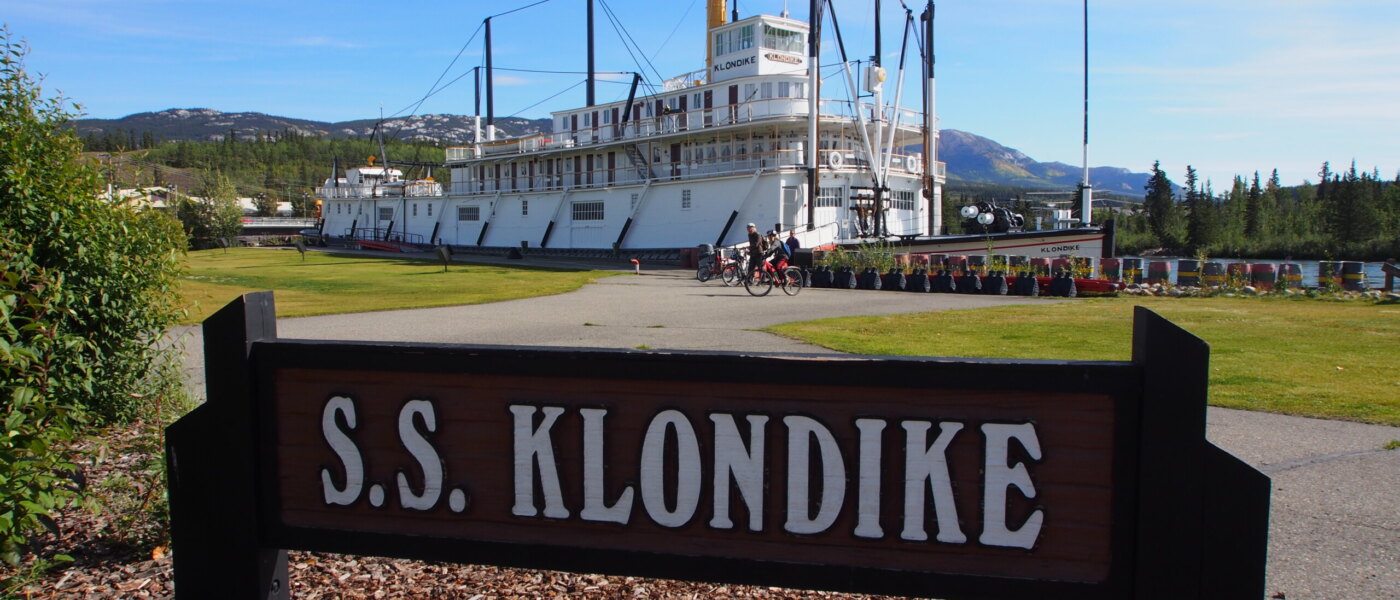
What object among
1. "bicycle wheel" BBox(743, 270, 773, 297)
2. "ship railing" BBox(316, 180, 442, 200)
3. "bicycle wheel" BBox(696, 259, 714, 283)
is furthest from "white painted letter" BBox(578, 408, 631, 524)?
"ship railing" BBox(316, 180, 442, 200)

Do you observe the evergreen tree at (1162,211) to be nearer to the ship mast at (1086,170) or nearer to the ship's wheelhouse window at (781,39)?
the ship mast at (1086,170)

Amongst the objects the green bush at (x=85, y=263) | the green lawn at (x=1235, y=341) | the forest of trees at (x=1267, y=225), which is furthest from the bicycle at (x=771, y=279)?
the forest of trees at (x=1267, y=225)

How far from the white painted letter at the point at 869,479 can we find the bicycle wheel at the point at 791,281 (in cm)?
1738

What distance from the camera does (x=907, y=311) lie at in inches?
602

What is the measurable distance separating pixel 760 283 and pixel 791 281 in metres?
0.75

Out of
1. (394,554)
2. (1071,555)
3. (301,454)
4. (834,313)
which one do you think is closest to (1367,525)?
(1071,555)

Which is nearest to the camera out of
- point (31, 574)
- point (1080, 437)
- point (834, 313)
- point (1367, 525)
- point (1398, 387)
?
point (1080, 437)

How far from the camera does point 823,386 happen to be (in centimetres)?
210

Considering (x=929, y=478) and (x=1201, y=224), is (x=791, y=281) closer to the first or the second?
(x=929, y=478)

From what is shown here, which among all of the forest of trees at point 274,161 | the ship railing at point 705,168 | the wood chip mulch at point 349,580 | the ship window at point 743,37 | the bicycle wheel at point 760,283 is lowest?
the wood chip mulch at point 349,580

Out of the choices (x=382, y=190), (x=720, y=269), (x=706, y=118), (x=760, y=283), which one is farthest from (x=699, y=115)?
(x=382, y=190)

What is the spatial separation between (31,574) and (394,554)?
1939 millimetres

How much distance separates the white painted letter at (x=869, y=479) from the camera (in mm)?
2076

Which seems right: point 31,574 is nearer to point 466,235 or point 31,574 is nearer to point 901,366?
point 901,366
